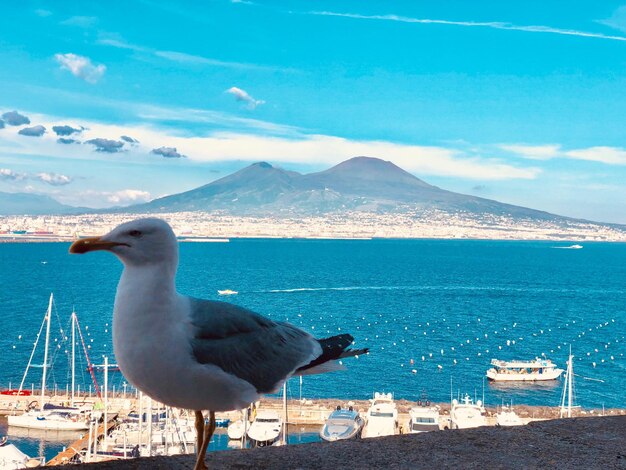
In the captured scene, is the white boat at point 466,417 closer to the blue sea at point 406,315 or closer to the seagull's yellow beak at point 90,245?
the blue sea at point 406,315

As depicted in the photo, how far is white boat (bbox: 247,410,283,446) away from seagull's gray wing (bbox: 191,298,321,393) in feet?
69.5

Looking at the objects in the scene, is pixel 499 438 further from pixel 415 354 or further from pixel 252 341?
pixel 415 354

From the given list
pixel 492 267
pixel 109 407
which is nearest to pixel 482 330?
pixel 109 407

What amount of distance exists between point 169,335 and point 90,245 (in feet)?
1.02

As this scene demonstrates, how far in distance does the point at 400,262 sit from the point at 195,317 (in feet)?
345

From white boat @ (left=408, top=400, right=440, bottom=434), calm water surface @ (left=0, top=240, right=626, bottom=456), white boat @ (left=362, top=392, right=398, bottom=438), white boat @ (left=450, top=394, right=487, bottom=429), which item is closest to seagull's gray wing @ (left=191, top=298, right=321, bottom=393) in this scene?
white boat @ (left=362, top=392, right=398, bottom=438)

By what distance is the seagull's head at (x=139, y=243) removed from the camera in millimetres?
1699

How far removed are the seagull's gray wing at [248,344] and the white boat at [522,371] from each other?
34.5 meters

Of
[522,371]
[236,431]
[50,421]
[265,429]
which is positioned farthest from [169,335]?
[522,371]

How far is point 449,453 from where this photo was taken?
102 inches

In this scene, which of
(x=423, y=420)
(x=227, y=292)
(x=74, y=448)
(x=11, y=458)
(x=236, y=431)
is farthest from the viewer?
(x=227, y=292)

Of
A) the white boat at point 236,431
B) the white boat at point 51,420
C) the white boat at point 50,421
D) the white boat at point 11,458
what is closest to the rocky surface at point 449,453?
the white boat at point 11,458

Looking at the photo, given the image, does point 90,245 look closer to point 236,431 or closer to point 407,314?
point 236,431

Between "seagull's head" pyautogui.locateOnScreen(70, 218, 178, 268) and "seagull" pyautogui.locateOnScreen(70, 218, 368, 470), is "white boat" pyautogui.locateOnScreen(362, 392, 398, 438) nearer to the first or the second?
"seagull" pyautogui.locateOnScreen(70, 218, 368, 470)
